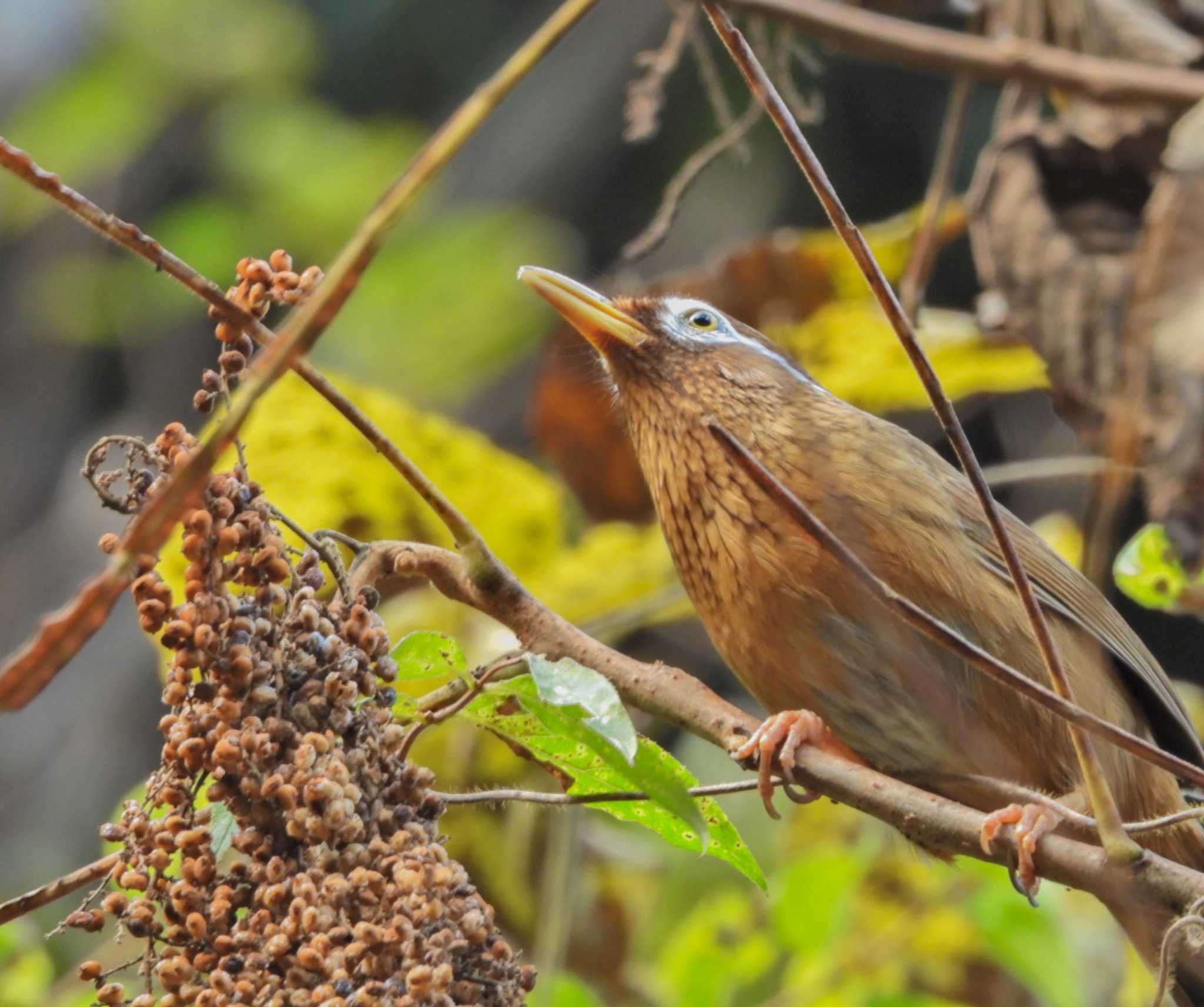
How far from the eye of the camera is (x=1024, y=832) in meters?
2.40

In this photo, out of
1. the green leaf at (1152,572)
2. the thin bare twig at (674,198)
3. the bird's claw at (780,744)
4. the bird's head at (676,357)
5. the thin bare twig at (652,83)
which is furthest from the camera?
the bird's head at (676,357)

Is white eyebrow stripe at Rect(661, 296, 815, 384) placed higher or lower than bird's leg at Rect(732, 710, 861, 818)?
higher

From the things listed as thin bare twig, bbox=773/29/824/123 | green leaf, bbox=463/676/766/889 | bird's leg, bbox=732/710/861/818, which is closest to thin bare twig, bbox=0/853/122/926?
green leaf, bbox=463/676/766/889

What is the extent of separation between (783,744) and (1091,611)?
1.11 m

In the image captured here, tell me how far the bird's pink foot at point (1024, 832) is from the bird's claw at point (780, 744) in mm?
313

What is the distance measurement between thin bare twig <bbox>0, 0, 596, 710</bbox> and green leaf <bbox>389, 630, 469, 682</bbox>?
1.77 feet

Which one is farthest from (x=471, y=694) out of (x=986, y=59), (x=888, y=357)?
(x=888, y=357)

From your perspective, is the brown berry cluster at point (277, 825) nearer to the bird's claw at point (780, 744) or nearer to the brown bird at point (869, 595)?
the bird's claw at point (780, 744)

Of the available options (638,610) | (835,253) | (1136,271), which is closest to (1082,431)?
(1136,271)

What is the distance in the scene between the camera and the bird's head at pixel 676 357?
365cm

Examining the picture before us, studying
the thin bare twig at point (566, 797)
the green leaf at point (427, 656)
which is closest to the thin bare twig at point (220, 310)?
the green leaf at point (427, 656)

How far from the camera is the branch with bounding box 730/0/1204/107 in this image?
2139mm

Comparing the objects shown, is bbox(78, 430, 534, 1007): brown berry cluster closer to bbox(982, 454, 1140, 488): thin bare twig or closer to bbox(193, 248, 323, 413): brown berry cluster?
bbox(193, 248, 323, 413): brown berry cluster

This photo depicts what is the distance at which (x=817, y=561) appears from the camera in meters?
3.17
